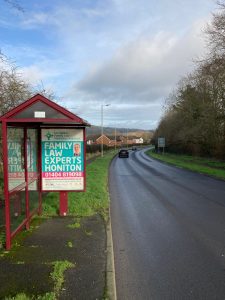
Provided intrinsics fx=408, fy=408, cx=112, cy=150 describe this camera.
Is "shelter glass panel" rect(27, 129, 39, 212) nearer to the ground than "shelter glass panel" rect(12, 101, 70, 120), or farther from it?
nearer to the ground

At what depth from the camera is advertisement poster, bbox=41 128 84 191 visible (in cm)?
986

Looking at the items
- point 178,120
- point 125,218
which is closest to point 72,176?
point 125,218

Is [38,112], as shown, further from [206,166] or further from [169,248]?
[206,166]

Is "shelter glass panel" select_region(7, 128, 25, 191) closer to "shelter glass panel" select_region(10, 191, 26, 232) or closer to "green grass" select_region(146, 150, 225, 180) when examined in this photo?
"shelter glass panel" select_region(10, 191, 26, 232)

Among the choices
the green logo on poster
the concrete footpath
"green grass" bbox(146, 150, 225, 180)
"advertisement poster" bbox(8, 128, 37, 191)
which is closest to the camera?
the concrete footpath

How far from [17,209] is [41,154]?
7.32ft

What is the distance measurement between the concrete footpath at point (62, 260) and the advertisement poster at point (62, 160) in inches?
55.6

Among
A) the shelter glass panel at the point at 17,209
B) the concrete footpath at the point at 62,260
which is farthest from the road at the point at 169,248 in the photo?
the shelter glass panel at the point at 17,209

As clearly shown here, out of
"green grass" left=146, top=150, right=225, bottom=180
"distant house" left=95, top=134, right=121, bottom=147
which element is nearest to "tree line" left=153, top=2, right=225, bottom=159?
"green grass" left=146, top=150, right=225, bottom=180

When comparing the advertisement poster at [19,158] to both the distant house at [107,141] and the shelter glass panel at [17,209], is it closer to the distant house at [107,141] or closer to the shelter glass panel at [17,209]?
the shelter glass panel at [17,209]

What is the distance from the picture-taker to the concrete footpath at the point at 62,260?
15.7 ft

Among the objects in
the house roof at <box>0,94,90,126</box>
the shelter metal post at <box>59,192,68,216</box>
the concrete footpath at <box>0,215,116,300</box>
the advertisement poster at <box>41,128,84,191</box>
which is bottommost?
the concrete footpath at <box>0,215,116,300</box>

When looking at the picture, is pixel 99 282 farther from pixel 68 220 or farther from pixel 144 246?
pixel 68 220

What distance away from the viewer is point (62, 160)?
9.97m
